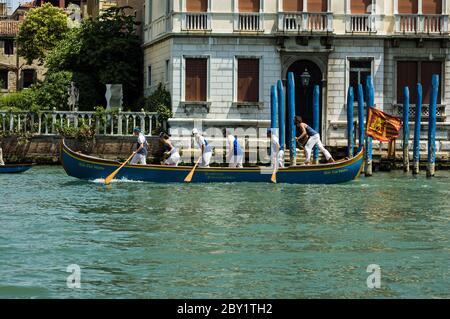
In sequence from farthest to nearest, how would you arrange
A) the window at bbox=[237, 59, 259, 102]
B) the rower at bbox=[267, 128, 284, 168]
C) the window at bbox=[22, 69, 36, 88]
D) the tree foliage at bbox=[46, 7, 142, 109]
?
1. the window at bbox=[22, 69, 36, 88]
2. the tree foliage at bbox=[46, 7, 142, 109]
3. the window at bbox=[237, 59, 259, 102]
4. the rower at bbox=[267, 128, 284, 168]

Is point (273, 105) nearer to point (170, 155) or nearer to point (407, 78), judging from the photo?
point (170, 155)

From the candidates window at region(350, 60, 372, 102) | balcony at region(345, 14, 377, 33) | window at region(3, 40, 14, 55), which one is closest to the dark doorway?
window at region(350, 60, 372, 102)

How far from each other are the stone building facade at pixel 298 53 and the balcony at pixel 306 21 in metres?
0.03

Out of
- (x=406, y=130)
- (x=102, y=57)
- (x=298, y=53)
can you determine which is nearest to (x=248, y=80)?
(x=298, y=53)

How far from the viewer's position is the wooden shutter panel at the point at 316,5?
35.0 meters

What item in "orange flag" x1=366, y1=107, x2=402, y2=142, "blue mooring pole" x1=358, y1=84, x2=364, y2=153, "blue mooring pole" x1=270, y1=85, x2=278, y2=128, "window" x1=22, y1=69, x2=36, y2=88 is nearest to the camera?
"blue mooring pole" x1=358, y1=84, x2=364, y2=153

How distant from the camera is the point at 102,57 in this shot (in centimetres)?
3900

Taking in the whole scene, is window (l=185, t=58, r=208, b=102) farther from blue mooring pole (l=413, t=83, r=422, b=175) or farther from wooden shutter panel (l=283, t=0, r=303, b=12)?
blue mooring pole (l=413, t=83, r=422, b=175)

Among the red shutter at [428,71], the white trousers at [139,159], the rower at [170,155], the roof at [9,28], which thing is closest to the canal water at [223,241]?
the rower at [170,155]

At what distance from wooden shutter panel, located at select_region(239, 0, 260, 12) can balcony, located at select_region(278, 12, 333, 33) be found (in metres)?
0.82

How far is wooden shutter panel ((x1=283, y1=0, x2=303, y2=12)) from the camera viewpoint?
115ft

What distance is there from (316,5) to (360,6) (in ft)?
4.77

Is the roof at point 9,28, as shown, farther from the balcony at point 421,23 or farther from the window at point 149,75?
the balcony at point 421,23
